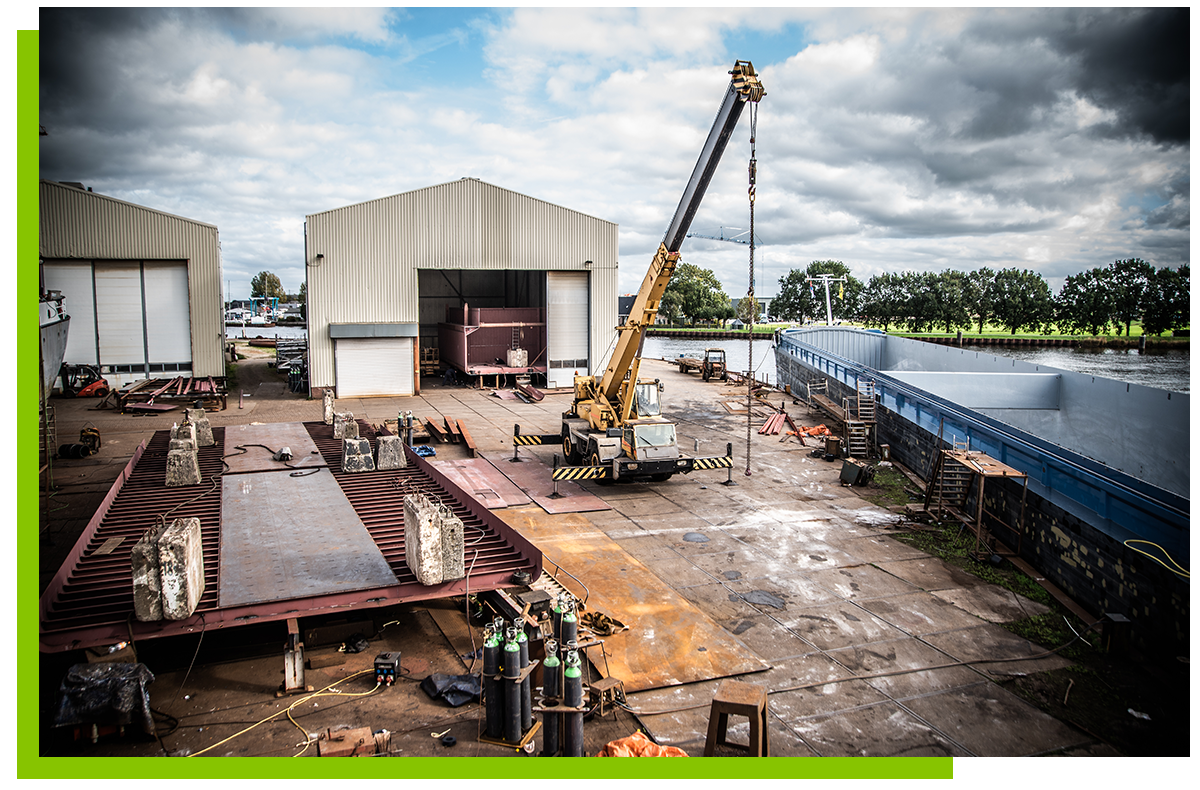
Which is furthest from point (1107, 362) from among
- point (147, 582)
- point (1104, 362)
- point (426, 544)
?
point (147, 582)

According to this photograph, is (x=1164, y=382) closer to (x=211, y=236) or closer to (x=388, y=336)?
(x=388, y=336)

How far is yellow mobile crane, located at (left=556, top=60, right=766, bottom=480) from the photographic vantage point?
59.5ft

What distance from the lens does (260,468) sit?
1516 cm

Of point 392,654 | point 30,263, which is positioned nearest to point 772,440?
point 392,654

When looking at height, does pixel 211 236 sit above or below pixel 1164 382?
above

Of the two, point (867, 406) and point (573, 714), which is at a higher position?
point (867, 406)

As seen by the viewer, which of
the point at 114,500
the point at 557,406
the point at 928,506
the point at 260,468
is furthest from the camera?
the point at 557,406

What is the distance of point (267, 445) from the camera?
1741 centimetres

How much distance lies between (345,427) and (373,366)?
18.9 meters

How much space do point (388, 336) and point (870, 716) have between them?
3011cm

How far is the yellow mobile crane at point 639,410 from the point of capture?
18.1 metres

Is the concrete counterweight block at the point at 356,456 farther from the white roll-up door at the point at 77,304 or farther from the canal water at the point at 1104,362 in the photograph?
the canal water at the point at 1104,362

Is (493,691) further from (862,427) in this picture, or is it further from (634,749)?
(862,427)

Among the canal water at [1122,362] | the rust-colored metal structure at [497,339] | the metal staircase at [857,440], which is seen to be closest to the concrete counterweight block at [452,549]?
the metal staircase at [857,440]
